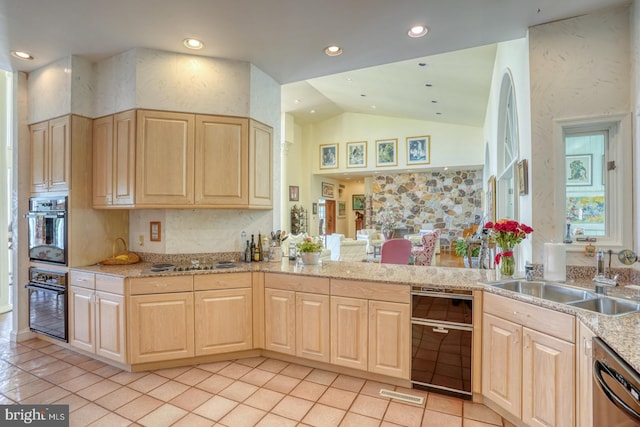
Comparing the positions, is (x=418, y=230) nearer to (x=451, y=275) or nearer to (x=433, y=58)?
(x=433, y=58)

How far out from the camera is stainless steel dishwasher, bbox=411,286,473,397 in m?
2.29

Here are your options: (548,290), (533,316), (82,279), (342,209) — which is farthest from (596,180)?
(342,209)

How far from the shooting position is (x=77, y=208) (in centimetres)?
318

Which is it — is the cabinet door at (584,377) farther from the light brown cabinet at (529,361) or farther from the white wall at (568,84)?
the white wall at (568,84)

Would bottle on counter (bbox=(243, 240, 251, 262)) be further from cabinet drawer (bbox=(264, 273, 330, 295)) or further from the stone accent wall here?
the stone accent wall

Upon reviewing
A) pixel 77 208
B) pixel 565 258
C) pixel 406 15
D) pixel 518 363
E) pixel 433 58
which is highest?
pixel 433 58

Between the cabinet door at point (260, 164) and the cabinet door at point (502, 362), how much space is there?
231 cm

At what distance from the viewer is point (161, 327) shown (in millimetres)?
2758

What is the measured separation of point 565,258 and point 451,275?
80cm

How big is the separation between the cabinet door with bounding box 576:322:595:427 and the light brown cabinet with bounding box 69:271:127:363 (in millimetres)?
3176

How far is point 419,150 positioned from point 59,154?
345 inches

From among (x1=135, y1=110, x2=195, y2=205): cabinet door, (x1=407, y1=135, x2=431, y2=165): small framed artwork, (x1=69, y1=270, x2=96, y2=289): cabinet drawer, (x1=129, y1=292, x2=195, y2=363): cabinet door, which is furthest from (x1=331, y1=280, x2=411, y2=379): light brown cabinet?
(x1=407, y1=135, x2=431, y2=165): small framed artwork

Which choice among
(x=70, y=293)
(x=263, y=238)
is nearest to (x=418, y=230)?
(x=263, y=238)

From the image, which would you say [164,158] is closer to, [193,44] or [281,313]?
[193,44]
